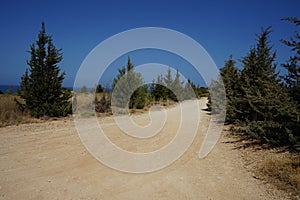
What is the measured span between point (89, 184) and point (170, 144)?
3.38 metres

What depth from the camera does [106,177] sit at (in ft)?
14.2

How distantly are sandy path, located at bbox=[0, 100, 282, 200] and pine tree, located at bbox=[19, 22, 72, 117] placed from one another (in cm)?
600

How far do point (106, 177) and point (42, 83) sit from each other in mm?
9688

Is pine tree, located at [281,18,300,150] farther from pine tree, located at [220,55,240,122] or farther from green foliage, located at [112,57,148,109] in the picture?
green foliage, located at [112,57,148,109]

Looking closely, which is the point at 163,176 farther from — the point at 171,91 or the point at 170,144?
the point at 171,91

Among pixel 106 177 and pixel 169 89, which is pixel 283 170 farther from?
pixel 169 89

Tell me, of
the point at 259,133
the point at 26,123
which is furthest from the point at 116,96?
the point at 259,133

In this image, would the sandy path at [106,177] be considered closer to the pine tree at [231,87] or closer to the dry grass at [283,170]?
the dry grass at [283,170]

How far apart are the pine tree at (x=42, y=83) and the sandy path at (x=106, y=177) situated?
600 centimetres

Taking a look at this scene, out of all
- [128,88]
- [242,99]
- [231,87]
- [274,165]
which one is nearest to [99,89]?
[128,88]

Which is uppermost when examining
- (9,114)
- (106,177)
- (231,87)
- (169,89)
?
(169,89)

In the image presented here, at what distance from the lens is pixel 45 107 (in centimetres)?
1232

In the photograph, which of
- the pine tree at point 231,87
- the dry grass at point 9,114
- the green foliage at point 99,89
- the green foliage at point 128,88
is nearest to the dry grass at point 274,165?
the pine tree at point 231,87

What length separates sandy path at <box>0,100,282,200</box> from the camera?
12.0 ft
